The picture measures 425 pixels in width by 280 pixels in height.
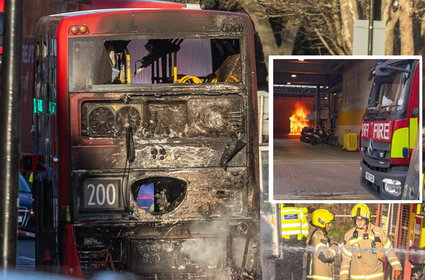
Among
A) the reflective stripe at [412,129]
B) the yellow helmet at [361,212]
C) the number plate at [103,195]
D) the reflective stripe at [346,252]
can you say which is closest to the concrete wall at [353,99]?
the reflective stripe at [412,129]

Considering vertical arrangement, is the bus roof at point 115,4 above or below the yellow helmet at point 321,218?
above

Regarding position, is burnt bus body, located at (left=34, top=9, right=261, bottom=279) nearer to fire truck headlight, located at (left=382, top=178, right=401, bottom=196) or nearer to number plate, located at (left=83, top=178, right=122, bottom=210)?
number plate, located at (left=83, top=178, right=122, bottom=210)

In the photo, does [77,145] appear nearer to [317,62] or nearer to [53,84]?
[53,84]

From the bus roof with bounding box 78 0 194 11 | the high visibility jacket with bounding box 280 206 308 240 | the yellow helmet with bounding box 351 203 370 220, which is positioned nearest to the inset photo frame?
the yellow helmet with bounding box 351 203 370 220

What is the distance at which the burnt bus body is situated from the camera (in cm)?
966

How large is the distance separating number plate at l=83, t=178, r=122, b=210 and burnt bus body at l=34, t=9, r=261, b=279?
0.03 feet

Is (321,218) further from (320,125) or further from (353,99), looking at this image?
(353,99)

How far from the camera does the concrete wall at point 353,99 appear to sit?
486 inches

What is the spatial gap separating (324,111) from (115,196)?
12.6 feet

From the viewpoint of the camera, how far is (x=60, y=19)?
9.90 m

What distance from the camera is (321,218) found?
1380cm

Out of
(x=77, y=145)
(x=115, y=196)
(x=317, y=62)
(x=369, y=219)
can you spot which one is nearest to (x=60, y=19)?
(x=77, y=145)

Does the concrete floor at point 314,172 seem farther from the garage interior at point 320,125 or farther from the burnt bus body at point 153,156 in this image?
the burnt bus body at point 153,156

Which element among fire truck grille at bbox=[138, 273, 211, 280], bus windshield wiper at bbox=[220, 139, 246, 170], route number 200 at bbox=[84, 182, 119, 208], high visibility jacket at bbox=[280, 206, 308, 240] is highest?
bus windshield wiper at bbox=[220, 139, 246, 170]
